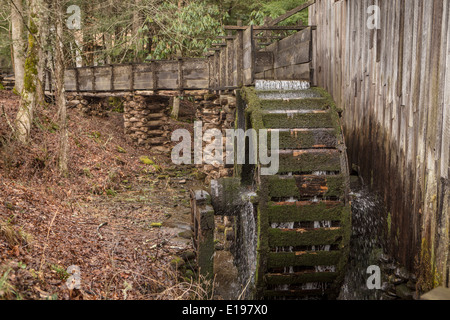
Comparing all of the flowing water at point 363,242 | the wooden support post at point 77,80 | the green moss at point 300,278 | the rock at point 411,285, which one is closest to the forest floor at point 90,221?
the green moss at point 300,278

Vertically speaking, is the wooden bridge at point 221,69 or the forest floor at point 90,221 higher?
the wooden bridge at point 221,69

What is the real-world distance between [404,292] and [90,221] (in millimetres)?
5458

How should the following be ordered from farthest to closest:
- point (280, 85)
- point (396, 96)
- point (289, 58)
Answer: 1. point (289, 58)
2. point (280, 85)
3. point (396, 96)

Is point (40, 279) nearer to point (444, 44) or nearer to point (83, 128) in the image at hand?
point (444, 44)

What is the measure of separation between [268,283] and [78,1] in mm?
15981

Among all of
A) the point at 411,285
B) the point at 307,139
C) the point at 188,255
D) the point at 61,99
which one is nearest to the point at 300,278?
the point at 411,285

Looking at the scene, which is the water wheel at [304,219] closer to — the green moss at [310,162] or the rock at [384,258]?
the green moss at [310,162]

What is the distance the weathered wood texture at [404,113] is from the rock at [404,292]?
0.27m

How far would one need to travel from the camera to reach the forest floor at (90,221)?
4.62 meters

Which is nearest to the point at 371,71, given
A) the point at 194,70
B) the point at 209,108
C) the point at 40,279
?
the point at 40,279

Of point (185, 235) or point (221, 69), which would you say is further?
point (221, 69)

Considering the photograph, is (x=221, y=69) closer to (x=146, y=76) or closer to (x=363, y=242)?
(x=146, y=76)

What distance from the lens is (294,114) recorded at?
5.86 m

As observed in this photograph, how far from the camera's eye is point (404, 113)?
479 cm
